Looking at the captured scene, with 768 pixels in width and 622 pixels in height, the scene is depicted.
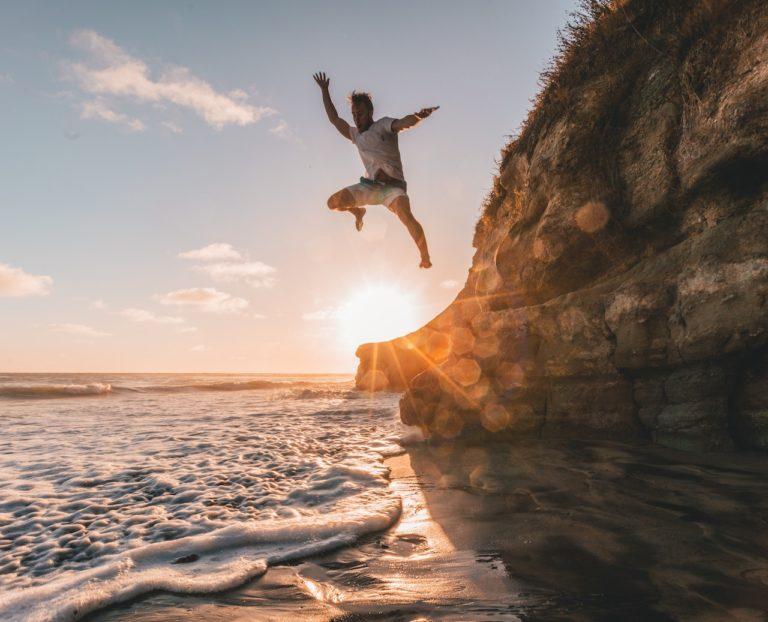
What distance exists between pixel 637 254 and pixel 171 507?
6451 mm

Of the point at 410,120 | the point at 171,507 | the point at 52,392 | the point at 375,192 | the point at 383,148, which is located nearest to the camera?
the point at 171,507

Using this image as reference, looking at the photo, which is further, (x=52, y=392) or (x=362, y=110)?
(x=52, y=392)

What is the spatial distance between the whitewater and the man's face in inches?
201

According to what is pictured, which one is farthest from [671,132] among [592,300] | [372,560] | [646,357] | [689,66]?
[372,560]

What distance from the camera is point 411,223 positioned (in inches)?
264

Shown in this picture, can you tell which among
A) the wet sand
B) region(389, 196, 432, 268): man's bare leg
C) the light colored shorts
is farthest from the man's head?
the wet sand

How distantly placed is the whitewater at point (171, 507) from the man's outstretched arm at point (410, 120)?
4829 mm

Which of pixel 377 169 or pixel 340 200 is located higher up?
pixel 377 169

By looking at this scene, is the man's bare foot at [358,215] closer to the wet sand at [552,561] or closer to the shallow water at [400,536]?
the shallow water at [400,536]

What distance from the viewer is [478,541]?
2.95 m

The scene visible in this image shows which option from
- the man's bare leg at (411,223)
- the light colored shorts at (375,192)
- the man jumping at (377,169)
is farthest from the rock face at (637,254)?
the light colored shorts at (375,192)

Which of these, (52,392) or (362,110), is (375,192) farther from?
(52,392)

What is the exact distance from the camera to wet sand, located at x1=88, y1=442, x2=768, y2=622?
2064 mm

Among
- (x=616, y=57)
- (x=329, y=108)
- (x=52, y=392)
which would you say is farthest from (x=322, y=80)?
(x=52, y=392)
